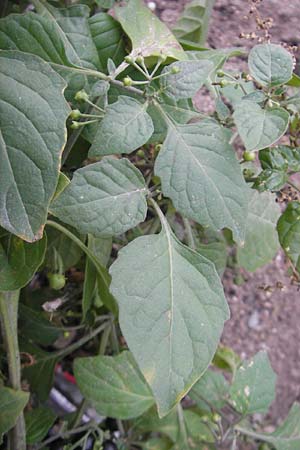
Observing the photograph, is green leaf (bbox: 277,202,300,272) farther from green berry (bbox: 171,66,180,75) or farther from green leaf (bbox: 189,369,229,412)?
green leaf (bbox: 189,369,229,412)

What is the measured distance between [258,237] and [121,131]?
552 mm

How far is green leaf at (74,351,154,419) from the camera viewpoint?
1.02 m

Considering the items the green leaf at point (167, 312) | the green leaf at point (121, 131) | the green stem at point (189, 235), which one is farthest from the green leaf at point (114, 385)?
the green leaf at point (121, 131)

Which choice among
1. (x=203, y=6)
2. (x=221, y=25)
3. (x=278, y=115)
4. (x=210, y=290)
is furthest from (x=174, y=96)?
(x=221, y=25)

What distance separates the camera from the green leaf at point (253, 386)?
109 centimetres

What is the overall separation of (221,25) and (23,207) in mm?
1191

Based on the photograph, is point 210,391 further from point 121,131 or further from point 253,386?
point 121,131

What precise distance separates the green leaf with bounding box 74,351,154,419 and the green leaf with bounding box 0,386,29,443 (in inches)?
→ 5.6

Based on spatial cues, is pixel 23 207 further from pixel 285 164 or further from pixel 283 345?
pixel 283 345

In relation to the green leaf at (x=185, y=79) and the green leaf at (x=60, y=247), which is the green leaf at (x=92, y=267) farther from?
the green leaf at (x=185, y=79)

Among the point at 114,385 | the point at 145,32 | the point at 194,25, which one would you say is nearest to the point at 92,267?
the point at 114,385

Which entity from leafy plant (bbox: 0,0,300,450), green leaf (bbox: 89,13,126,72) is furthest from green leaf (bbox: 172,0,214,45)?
green leaf (bbox: 89,13,126,72)

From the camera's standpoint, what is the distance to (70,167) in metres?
0.95

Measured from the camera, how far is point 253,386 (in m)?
1.10
